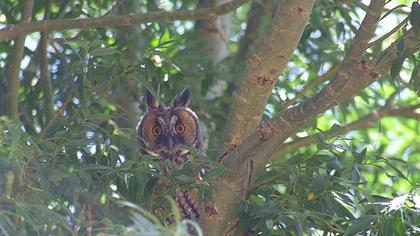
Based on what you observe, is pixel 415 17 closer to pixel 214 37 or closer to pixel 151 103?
pixel 151 103

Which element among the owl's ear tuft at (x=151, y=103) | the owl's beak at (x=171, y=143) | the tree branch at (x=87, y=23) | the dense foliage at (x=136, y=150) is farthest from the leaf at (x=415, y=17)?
the owl's ear tuft at (x=151, y=103)

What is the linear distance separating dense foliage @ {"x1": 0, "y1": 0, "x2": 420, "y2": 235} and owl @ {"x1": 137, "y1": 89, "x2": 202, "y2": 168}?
9cm

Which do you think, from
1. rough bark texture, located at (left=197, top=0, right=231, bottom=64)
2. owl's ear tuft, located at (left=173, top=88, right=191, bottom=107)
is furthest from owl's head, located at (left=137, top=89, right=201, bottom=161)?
rough bark texture, located at (left=197, top=0, right=231, bottom=64)

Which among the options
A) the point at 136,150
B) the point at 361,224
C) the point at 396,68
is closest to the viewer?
the point at 361,224

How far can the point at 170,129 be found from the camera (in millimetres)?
4270

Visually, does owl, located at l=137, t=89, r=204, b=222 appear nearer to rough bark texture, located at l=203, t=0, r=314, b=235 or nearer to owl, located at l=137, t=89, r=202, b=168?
owl, located at l=137, t=89, r=202, b=168

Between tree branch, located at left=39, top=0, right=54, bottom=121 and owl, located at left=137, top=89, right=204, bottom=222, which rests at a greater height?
tree branch, located at left=39, top=0, right=54, bottom=121

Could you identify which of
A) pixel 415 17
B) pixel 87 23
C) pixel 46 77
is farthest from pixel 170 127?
pixel 415 17

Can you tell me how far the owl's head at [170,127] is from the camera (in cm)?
426

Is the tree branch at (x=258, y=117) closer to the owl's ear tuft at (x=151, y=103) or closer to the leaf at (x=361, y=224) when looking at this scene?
the leaf at (x=361, y=224)

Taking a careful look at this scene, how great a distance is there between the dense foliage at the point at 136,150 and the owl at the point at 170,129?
0.28ft

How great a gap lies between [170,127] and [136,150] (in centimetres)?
25

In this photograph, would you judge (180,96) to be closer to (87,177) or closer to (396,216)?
(87,177)

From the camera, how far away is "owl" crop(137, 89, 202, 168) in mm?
4234
